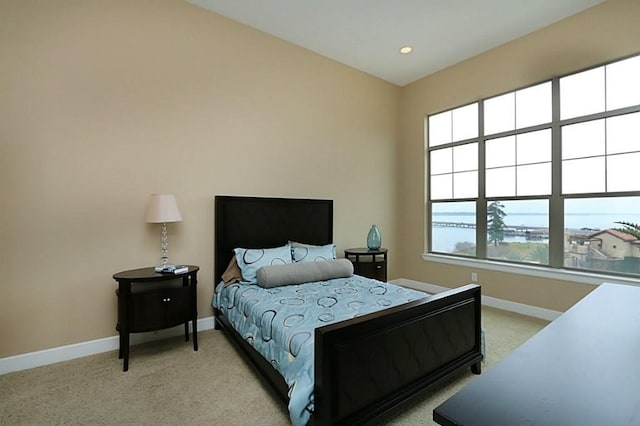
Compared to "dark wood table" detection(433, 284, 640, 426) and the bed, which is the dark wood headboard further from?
"dark wood table" detection(433, 284, 640, 426)

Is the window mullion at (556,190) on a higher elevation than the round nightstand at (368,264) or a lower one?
higher

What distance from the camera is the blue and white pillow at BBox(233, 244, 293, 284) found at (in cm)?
304

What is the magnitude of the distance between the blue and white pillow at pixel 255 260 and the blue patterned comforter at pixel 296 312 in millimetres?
121

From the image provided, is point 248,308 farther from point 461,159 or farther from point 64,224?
point 461,159

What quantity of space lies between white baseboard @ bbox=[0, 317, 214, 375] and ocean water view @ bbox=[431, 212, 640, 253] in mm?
3903

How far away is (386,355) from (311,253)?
1.76 metres

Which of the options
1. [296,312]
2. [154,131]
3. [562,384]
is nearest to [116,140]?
[154,131]

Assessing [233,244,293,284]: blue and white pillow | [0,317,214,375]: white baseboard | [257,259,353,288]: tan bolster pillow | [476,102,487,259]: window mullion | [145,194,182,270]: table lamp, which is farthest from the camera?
[476,102,487,259]: window mullion

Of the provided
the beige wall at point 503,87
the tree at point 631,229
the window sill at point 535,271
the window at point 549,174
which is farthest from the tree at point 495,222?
the tree at point 631,229

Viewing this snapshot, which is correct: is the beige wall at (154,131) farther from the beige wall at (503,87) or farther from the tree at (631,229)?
the tree at (631,229)

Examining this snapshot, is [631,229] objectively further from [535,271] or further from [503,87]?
[503,87]

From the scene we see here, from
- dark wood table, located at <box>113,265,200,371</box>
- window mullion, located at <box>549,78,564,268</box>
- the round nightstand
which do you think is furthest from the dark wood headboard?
window mullion, located at <box>549,78,564,268</box>

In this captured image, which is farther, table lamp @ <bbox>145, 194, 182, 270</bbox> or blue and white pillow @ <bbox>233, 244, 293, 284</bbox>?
blue and white pillow @ <bbox>233, 244, 293, 284</bbox>

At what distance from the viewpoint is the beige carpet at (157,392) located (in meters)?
1.88
